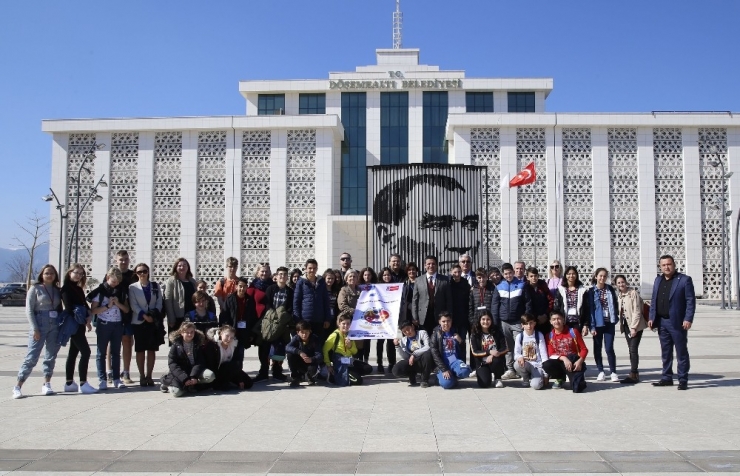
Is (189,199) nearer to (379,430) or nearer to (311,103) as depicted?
(311,103)

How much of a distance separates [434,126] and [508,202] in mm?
8125

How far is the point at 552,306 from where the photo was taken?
10.6m

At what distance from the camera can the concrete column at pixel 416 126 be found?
40062mm

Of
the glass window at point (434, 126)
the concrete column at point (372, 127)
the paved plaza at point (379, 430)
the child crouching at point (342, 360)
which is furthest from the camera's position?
the concrete column at point (372, 127)

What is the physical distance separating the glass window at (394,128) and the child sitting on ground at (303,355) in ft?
101

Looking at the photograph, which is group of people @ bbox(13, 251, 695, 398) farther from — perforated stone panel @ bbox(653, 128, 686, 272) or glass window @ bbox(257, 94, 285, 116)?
glass window @ bbox(257, 94, 285, 116)

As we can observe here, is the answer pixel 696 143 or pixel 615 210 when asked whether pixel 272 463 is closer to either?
pixel 615 210

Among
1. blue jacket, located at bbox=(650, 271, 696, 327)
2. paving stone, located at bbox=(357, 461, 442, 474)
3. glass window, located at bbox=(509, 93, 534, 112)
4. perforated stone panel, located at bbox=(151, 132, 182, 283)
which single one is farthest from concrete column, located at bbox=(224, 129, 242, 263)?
paving stone, located at bbox=(357, 461, 442, 474)

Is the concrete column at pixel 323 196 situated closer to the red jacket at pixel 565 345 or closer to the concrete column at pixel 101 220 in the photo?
the concrete column at pixel 101 220

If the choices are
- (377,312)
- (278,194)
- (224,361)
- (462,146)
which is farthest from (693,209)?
(224,361)

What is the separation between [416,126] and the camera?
40.4m

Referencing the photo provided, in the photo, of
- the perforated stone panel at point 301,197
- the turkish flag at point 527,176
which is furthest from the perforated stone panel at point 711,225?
the perforated stone panel at point 301,197

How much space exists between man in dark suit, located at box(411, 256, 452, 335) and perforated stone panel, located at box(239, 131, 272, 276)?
26.2 metres

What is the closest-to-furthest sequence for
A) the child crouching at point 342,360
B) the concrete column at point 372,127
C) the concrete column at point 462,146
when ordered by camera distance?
the child crouching at point 342,360, the concrete column at point 462,146, the concrete column at point 372,127
